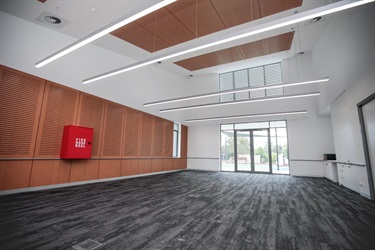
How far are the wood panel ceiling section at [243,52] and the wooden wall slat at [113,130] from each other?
390cm

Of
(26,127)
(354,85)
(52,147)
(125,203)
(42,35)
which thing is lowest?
(125,203)

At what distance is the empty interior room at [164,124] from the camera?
250cm

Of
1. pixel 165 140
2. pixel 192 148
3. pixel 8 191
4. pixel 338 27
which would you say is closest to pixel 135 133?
pixel 165 140

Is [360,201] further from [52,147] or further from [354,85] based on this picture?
[52,147]

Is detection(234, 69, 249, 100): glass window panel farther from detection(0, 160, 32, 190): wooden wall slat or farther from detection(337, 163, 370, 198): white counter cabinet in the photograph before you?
detection(0, 160, 32, 190): wooden wall slat

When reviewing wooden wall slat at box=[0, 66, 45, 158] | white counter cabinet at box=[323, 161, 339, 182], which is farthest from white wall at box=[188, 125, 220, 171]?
wooden wall slat at box=[0, 66, 45, 158]

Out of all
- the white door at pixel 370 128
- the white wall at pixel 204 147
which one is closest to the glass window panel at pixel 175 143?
the white wall at pixel 204 147

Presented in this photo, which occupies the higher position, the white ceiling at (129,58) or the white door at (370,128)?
the white ceiling at (129,58)

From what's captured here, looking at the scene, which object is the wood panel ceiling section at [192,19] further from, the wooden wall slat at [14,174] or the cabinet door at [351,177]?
the cabinet door at [351,177]

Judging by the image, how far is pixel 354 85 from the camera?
4.88 metres

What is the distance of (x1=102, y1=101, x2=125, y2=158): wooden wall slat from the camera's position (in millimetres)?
6531

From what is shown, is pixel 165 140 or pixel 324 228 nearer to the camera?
pixel 324 228

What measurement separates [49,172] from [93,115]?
2150 millimetres

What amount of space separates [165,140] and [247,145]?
496 centimetres
